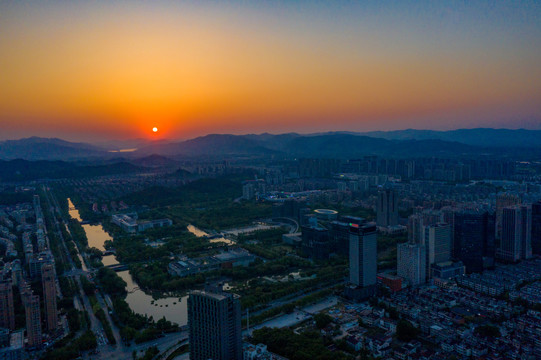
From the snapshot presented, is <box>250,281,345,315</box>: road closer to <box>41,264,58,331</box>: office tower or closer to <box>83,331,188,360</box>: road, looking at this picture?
<box>83,331,188,360</box>: road

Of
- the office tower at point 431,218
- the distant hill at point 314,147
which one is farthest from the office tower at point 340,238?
the distant hill at point 314,147

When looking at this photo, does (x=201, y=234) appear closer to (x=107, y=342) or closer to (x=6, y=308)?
(x=6, y=308)

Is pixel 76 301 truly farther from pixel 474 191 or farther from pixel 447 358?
pixel 474 191

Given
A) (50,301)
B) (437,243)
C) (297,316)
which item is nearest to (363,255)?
(297,316)

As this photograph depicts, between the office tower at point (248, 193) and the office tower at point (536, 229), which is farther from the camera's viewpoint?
the office tower at point (248, 193)

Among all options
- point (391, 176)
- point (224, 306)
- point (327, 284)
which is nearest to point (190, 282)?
point (327, 284)

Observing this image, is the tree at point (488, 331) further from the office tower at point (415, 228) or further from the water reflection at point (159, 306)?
the water reflection at point (159, 306)

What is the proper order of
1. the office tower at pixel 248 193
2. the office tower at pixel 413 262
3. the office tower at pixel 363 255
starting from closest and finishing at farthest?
the office tower at pixel 363 255, the office tower at pixel 413 262, the office tower at pixel 248 193
